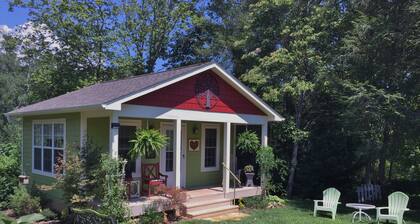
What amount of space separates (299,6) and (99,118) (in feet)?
29.8

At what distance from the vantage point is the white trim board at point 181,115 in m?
9.75

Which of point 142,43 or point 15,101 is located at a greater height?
point 142,43

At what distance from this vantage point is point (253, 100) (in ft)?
43.0

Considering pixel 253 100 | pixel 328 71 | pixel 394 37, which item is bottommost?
pixel 253 100

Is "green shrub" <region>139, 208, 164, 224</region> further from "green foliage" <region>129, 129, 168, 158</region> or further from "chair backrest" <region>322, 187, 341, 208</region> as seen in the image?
"chair backrest" <region>322, 187, 341, 208</region>

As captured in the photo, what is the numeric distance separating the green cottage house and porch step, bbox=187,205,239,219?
0.03 metres

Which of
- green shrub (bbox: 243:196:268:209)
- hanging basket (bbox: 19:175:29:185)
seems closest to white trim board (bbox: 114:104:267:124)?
green shrub (bbox: 243:196:268:209)

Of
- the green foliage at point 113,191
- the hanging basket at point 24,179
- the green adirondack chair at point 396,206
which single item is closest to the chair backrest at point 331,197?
the green adirondack chair at point 396,206

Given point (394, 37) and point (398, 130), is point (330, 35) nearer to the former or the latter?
point (394, 37)

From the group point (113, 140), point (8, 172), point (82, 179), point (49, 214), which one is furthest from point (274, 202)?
point (8, 172)

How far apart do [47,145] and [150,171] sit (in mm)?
3488

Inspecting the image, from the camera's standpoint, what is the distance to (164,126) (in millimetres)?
12711

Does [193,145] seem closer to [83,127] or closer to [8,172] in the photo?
[83,127]

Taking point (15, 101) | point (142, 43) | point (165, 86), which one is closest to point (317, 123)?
point (165, 86)
